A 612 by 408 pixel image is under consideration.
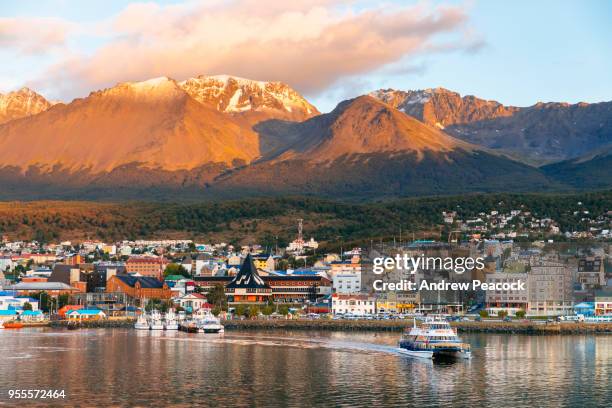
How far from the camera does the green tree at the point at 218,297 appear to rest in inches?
5418

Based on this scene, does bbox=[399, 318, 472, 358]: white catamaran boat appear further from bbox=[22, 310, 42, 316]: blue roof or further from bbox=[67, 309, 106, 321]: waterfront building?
bbox=[22, 310, 42, 316]: blue roof

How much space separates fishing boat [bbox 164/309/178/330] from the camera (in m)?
117

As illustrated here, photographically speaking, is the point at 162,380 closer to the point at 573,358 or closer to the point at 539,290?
the point at 573,358

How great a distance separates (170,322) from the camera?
388ft

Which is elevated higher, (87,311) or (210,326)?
(87,311)

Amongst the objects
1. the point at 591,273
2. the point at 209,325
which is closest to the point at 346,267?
the point at 591,273

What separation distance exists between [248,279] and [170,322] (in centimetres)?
2625

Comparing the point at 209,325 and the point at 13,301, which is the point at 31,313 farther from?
the point at 209,325

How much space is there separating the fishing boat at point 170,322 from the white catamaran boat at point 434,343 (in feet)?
138

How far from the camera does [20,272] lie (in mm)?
172375

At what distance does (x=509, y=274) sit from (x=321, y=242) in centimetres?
7365

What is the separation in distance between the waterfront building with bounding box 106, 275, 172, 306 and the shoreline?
17000mm

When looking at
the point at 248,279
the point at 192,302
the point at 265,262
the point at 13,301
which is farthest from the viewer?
the point at 265,262

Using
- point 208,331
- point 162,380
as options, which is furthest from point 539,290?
point 162,380
